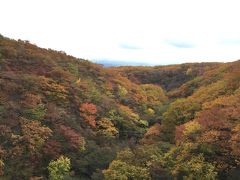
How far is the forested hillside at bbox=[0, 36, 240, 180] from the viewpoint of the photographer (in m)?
28.2

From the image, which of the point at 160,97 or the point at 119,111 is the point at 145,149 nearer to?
the point at 119,111

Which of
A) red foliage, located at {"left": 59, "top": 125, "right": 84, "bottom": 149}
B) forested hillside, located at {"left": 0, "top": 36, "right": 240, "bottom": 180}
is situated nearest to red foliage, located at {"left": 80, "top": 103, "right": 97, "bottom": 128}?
forested hillside, located at {"left": 0, "top": 36, "right": 240, "bottom": 180}

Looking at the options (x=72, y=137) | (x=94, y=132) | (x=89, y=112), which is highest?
(x=89, y=112)

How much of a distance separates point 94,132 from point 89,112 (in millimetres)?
3274

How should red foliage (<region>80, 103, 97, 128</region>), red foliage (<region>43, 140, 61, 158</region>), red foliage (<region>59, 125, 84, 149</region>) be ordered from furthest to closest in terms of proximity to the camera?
1. red foliage (<region>80, 103, 97, 128</region>)
2. red foliage (<region>59, 125, 84, 149</region>)
3. red foliage (<region>43, 140, 61, 158</region>)

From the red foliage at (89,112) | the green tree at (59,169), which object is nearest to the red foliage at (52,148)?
the green tree at (59,169)

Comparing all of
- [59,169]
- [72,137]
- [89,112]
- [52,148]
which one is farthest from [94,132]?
[59,169]

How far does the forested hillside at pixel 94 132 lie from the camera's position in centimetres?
2817

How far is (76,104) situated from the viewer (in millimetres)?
41812

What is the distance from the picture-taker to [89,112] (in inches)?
1623

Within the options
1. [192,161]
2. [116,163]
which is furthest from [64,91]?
[192,161]

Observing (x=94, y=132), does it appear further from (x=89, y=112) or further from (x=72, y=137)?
(x=72, y=137)

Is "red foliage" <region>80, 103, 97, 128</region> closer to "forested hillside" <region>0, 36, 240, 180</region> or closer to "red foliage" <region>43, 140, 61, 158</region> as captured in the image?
"forested hillside" <region>0, 36, 240, 180</region>

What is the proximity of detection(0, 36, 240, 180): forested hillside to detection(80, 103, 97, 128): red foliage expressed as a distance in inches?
4.1
